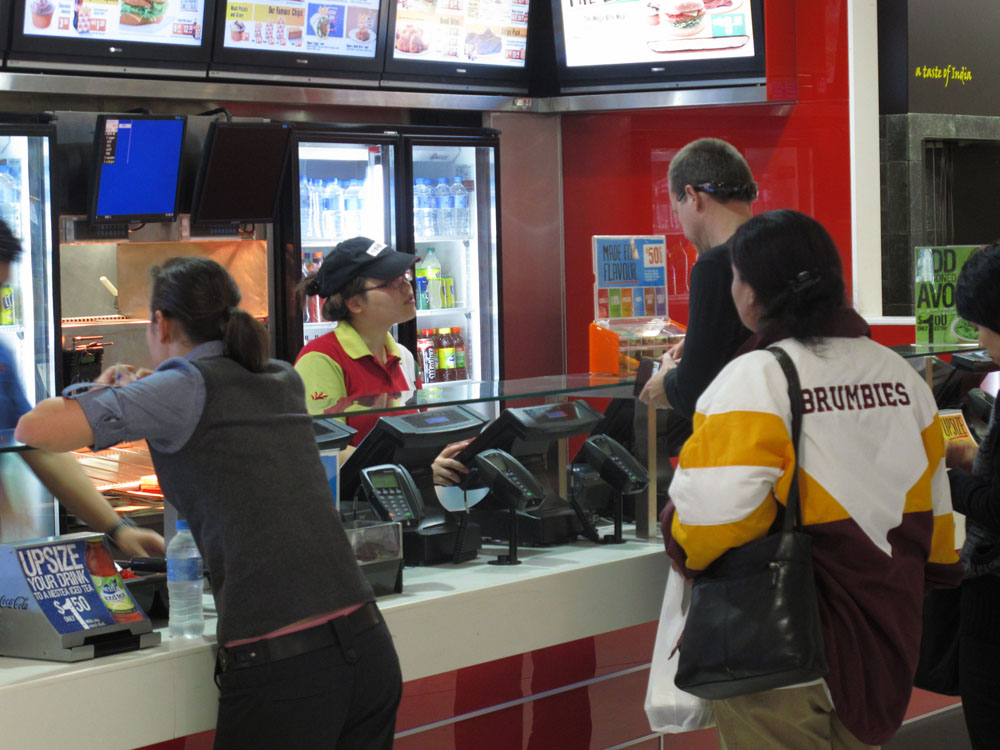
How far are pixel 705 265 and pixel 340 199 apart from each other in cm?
369

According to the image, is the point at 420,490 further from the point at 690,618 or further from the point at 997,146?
the point at 997,146

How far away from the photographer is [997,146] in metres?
7.05

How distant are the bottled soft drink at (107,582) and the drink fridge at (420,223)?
11.8ft

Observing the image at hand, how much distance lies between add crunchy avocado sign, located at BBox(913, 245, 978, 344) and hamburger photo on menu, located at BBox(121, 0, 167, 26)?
135 inches

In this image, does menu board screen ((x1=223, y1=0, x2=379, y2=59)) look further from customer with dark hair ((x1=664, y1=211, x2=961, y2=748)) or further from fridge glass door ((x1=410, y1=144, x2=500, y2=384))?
customer with dark hair ((x1=664, y1=211, x2=961, y2=748))

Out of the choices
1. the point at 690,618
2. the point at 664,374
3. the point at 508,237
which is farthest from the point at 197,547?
the point at 508,237

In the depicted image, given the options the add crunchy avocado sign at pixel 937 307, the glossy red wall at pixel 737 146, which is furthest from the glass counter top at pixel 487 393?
the glossy red wall at pixel 737 146

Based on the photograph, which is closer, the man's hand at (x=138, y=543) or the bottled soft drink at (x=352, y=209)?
the man's hand at (x=138, y=543)

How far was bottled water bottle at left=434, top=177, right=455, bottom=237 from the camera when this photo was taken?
6.29 m

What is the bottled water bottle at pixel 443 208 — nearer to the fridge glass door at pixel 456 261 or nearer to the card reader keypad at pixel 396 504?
the fridge glass door at pixel 456 261

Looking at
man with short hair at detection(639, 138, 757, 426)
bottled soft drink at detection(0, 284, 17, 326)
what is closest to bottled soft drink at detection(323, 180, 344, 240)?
bottled soft drink at detection(0, 284, 17, 326)

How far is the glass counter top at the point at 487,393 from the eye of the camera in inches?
105

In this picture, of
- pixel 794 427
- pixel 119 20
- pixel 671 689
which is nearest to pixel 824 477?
pixel 794 427

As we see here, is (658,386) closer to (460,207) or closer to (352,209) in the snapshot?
(352,209)
